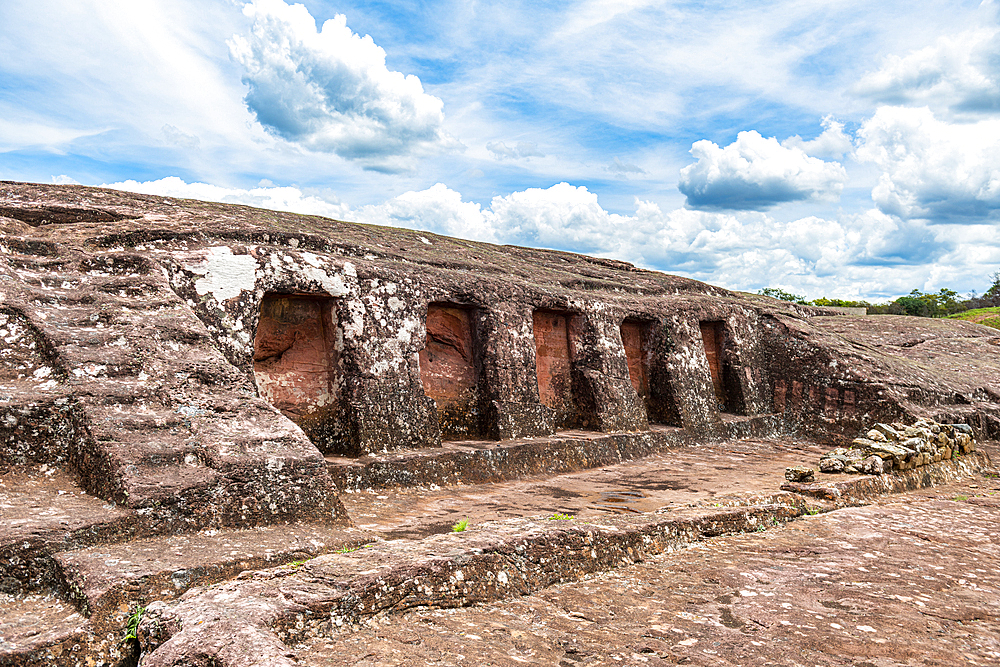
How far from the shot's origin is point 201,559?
411cm

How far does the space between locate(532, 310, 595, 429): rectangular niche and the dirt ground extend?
4739 mm

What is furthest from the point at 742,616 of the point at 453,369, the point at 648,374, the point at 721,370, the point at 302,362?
the point at 721,370

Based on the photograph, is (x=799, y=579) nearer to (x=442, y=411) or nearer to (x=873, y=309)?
(x=442, y=411)

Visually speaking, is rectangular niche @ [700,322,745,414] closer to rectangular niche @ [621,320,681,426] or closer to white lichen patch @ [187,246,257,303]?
rectangular niche @ [621,320,681,426]

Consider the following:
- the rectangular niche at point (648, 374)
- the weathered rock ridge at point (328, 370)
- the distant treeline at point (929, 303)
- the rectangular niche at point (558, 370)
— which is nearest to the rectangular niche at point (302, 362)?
the weathered rock ridge at point (328, 370)

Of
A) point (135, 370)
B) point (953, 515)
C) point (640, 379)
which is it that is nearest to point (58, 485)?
point (135, 370)

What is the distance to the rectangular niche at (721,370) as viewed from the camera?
1312cm

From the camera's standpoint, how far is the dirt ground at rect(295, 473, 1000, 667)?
3.54m

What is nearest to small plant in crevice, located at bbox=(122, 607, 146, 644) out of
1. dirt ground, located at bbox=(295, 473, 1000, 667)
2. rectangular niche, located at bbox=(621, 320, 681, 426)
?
dirt ground, located at bbox=(295, 473, 1000, 667)

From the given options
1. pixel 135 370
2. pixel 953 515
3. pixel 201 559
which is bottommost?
pixel 953 515

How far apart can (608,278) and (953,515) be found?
7364 mm

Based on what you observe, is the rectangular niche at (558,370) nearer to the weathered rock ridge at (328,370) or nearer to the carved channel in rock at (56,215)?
the weathered rock ridge at (328,370)

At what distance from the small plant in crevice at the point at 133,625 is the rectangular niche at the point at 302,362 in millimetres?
4008

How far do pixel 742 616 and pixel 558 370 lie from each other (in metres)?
6.75
